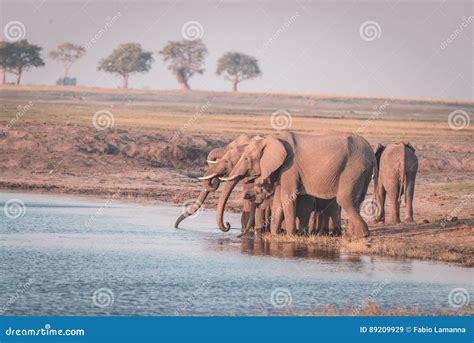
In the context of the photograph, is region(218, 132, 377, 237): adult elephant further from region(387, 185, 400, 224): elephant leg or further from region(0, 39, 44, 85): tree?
region(0, 39, 44, 85): tree

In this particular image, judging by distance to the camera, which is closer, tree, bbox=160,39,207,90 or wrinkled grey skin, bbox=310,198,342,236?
wrinkled grey skin, bbox=310,198,342,236

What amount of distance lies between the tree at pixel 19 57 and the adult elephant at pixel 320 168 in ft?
315

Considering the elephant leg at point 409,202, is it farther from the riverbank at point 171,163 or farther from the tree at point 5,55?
the tree at point 5,55

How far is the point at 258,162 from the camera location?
2583 cm

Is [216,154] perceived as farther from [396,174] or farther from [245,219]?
[396,174]

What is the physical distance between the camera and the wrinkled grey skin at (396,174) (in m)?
29.2

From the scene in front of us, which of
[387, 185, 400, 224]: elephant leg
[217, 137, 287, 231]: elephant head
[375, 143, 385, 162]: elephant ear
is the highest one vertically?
[375, 143, 385, 162]: elephant ear

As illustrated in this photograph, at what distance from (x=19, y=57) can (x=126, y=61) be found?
797 inches

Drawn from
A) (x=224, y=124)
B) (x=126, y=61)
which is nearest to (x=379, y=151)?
(x=224, y=124)

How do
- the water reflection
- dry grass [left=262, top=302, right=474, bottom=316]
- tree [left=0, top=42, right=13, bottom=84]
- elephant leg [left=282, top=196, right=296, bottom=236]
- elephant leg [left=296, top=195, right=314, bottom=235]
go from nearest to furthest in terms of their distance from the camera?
1. dry grass [left=262, top=302, right=474, bottom=316]
2. the water reflection
3. elephant leg [left=282, top=196, right=296, bottom=236]
4. elephant leg [left=296, top=195, right=314, bottom=235]
5. tree [left=0, top=42, right=13, bottom=84]

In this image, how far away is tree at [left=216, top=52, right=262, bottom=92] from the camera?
14812cm

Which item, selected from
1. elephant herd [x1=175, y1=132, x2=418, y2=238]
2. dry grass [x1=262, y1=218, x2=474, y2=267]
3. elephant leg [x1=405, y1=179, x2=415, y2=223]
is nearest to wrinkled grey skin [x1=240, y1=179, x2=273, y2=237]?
elephant herd [x1=175, y1=132, x2=418, y2=238]

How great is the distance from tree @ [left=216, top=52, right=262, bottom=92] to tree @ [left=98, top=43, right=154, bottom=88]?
12.0 m

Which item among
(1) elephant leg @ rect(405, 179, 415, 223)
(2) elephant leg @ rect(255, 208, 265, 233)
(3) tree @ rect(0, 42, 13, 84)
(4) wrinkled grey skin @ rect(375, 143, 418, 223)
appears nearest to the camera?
(2) elephant leg @ rect(255, 208, 265, 233)
